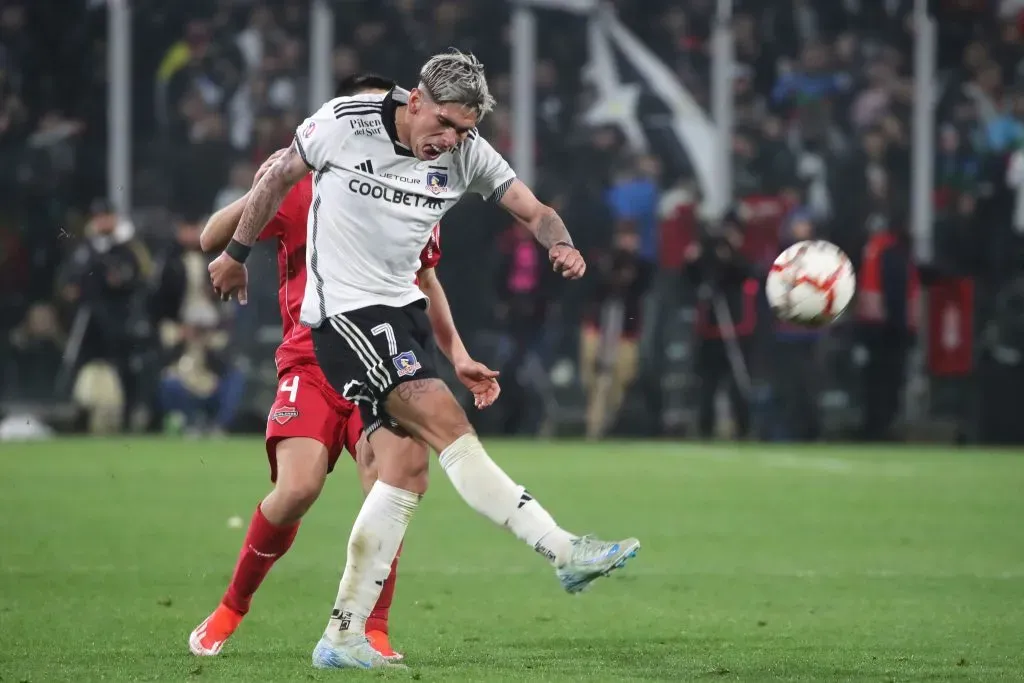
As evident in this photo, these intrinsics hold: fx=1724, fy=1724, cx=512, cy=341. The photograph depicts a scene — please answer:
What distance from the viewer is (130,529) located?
427 inches

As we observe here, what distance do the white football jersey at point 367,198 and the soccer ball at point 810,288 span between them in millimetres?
1505

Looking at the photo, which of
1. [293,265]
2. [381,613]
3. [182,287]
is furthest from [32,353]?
[381,613]

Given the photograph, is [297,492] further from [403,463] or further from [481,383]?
[481,383]

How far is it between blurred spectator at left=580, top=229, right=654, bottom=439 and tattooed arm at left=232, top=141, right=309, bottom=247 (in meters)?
13.0

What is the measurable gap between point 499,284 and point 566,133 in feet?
8.19

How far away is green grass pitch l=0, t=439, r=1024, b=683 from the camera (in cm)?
627

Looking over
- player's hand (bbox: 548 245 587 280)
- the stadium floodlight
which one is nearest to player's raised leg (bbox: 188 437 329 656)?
player's hand (bbox: 548 245 587 280)

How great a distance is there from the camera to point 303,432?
21.5 feet

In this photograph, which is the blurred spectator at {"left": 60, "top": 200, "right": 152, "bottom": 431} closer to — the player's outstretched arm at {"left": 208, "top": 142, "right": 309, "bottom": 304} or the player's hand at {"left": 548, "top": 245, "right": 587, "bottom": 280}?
the player's outstretched arm at {"left": 208, "top": 142, "right": 309, "bottom": 304}

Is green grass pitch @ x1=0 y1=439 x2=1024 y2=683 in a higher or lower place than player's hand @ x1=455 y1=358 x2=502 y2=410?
lower

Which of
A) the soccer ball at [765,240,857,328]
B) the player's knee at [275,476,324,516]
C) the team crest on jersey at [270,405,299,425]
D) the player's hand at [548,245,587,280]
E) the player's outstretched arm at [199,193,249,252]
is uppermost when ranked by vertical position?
the player's outstretched arm at [199,193,249,252]

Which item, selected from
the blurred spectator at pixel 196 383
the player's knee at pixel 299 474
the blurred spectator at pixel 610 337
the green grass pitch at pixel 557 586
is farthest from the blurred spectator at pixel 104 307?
the player's knee at pixel 299 474

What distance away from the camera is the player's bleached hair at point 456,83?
583 centimetres

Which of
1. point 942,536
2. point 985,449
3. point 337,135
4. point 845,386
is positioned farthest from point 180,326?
point 337,135
